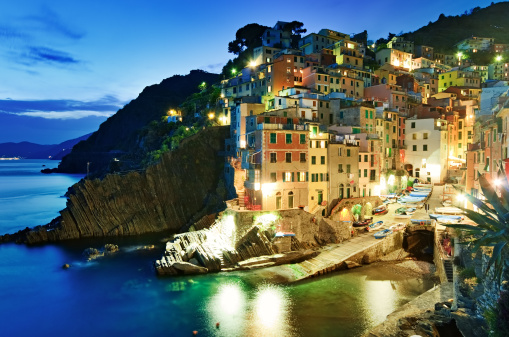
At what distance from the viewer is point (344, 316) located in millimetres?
26297

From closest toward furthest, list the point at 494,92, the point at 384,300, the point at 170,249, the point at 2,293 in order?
the point at 384,300 < the point at 2,293 < the point at 170,249 < the point at 494,92

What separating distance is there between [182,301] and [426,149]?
163 ft

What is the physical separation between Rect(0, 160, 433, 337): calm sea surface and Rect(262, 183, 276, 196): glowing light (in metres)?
9.46

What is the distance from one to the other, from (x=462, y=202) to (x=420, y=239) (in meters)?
7.51

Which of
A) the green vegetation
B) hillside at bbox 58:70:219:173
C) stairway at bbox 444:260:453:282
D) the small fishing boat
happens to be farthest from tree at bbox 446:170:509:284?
hillside at bbox 58:70:219:173

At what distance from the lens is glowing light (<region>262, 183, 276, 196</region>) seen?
40.2m

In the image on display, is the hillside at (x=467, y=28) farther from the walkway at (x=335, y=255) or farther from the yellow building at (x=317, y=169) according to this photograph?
the walkway at (x=335, y=255)

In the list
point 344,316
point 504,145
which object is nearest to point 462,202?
point 504,145

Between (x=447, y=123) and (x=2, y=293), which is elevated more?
(x=447, y=123)

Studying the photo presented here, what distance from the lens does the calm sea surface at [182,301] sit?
25.9 meters

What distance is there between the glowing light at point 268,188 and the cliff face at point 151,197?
19.1 meters

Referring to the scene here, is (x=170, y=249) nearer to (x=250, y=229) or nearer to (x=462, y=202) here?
(x=250, y=229)

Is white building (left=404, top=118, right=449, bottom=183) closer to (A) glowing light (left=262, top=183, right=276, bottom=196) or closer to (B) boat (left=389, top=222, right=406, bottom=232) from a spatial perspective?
(B) boat (left=389, top=222, right=406, bottom=232)

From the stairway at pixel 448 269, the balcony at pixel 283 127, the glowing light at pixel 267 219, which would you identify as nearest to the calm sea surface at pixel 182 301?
the stairway at pixel 448 269
